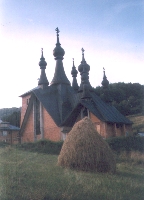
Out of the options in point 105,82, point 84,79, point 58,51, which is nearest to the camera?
point 84,79

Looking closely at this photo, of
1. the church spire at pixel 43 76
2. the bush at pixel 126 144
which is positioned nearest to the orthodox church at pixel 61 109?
the church spire at pixel 43 76

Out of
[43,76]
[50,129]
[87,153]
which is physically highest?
[43,76]

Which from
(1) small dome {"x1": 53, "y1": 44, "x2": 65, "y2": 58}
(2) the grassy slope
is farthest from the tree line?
(1) small dome {"x1": 53, "y1": 44, "x2": 65, "y2": 58}

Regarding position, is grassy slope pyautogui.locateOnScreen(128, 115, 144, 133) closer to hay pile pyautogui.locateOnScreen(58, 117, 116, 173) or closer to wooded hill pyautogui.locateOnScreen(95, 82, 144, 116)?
wooded hill pyautogui.locateOnScreen(95, 82, 144, 116)

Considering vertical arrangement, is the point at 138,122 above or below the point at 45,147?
above

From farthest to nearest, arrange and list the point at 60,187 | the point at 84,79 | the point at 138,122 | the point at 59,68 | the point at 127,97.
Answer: the point at 127,97 < the point at 138,122 < the point at 59,68 < the point at 84,79 < the point at 60,187

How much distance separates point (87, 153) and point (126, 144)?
11008 millimetres

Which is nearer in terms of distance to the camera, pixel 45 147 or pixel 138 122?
pixel 45 147

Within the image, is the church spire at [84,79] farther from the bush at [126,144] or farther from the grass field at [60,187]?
the grass field at [60,187]

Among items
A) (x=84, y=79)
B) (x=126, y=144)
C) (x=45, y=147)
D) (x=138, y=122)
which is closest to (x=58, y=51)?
(x=84, y=79)

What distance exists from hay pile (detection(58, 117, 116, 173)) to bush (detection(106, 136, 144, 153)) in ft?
31.3

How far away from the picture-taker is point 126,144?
77.7 feet

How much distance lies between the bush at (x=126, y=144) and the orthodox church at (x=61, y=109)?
15.8 feet

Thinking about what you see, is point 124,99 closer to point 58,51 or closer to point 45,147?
point 58,51
